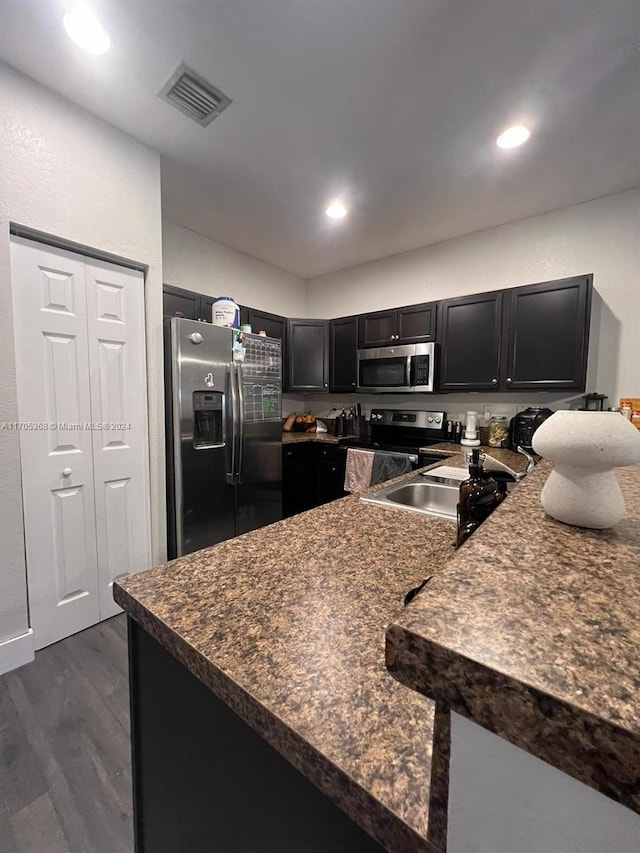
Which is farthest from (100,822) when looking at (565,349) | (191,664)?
(565,349)

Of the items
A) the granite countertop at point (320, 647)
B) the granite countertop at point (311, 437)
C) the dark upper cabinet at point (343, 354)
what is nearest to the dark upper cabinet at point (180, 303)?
the granite countertop at point (311, 437)

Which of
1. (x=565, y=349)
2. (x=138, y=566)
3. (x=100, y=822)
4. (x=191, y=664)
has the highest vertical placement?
(x=565, y=349)

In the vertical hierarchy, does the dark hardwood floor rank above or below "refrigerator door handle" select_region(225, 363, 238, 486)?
below

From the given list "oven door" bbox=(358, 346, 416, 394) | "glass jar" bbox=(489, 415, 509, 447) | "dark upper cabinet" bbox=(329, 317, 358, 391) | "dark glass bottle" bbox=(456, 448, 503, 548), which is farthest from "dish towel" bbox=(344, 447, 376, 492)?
"dark glass bottle" bbox=(456, 448, 503, 548)

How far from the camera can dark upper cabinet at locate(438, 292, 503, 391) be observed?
2.74 metres

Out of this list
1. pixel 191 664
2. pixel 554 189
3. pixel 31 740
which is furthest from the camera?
pixel 554 189

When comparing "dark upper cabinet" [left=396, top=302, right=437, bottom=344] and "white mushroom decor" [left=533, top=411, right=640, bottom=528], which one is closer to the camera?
"white mushroom decor" [left=533, top=411, right=640, bottom=528]

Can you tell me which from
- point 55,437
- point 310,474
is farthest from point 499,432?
point 55,437

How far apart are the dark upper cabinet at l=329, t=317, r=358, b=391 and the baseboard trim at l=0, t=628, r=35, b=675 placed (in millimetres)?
2999

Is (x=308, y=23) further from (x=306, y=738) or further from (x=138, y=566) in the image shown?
(x=138, y=566)

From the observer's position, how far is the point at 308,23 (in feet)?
4.47

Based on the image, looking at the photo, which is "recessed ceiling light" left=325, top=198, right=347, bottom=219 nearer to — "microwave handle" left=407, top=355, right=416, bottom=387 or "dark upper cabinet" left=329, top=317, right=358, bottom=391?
"dark upper cabinet" left=329, top=317, right=358, bottom=391

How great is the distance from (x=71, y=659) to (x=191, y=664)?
5.84 feet

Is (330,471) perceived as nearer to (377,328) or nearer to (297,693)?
(377,328)
